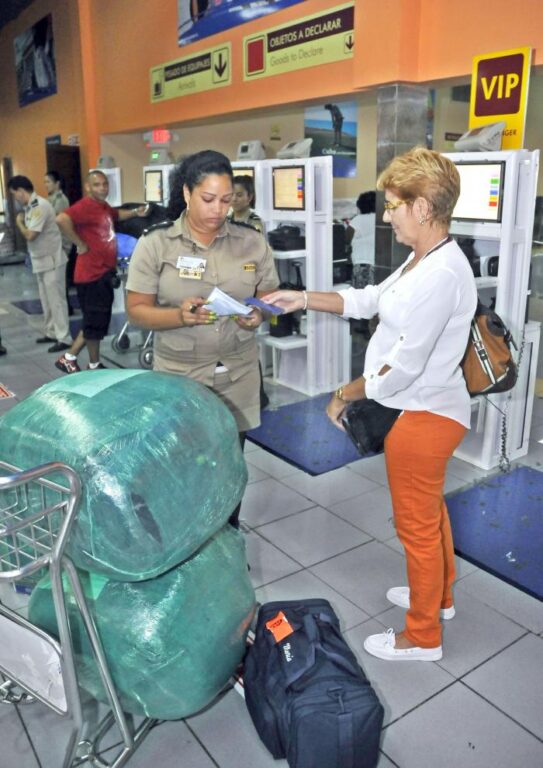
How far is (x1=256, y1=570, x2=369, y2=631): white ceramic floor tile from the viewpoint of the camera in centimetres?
234

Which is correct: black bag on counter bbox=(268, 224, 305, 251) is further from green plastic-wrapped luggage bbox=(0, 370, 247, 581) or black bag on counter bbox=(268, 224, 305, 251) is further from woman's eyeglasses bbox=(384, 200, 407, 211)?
green plastic-wrapped luggage bbox=(0, 370, 247, 581)

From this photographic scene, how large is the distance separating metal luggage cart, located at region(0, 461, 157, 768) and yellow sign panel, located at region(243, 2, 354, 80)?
505 centimetres

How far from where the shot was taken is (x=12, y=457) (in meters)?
1.60

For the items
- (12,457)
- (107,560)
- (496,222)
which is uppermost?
(496,222)

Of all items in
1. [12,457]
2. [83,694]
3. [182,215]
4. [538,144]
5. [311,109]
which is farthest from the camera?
[538,144]

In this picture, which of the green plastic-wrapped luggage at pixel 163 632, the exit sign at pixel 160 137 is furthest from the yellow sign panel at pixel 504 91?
the exit sign at pixel 160 137

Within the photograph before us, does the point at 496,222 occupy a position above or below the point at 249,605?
above

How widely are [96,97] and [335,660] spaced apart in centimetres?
987

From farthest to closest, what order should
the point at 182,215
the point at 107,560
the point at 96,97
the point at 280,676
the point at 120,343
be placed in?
the point at 96,97, the point at 120,343, the point at 182,215, the point at 280,676, the point at 107,560

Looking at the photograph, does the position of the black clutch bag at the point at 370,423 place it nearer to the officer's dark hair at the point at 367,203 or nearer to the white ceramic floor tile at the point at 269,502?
the white ceramic floor tile at the point at 269,502

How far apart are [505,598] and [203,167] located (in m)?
1.91

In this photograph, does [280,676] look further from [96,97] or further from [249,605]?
[96,97]

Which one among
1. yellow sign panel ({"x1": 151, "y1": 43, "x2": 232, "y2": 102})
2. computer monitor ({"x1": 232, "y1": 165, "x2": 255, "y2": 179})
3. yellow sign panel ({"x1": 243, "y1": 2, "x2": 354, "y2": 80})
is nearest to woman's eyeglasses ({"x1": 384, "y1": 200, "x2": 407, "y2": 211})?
computer monitor ({"x1": 232, "y1": 165, "x2": 255, "y2": 179})

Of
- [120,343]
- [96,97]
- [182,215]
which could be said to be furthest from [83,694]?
[96,97]
